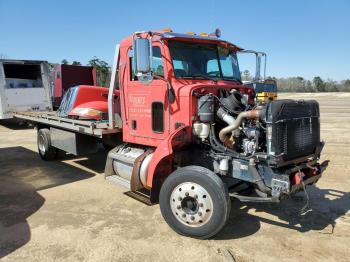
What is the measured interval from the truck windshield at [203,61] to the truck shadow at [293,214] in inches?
83.5

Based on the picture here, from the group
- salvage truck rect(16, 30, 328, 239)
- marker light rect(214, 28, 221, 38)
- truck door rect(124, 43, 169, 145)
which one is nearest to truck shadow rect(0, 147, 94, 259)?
salvage truck rect(16, 30, 328, 239)

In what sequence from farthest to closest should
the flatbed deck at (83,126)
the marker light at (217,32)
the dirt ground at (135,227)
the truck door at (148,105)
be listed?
the flatbed deck at (83,126) → the marker light at (217,32) → the truck door at (148,105) → the dirt ground at (135,227)

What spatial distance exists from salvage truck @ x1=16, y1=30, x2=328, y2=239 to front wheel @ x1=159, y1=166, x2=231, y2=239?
1cm

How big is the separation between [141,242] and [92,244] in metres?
0.58

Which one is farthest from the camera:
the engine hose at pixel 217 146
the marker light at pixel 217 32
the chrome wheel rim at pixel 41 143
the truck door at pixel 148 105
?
the chrome wheel rim at pixel 41 143

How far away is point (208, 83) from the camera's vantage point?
5.12 meters

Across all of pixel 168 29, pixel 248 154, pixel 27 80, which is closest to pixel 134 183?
pixel 248 154

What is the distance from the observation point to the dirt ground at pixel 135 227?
3848 millimetres

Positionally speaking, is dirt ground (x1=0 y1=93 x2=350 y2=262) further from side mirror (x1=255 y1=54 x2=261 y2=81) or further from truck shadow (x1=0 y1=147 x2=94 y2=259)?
side mirror (x1=255 y1=54 x2=261 y2=81)

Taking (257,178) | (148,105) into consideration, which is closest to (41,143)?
(148,105)

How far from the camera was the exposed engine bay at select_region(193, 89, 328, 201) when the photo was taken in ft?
12.8

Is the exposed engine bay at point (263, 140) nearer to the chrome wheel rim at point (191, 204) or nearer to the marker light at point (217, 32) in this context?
the chrome wheel rim at point (191, 204)

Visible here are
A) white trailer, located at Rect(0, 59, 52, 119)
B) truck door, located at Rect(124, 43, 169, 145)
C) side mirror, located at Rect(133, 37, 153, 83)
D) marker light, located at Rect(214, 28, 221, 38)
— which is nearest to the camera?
side mirror, located at Rect(133, 37, 153, 83)

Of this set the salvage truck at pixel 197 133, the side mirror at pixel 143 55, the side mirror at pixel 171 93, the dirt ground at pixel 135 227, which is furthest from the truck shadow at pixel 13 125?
the side mirror at pixel 143 55
